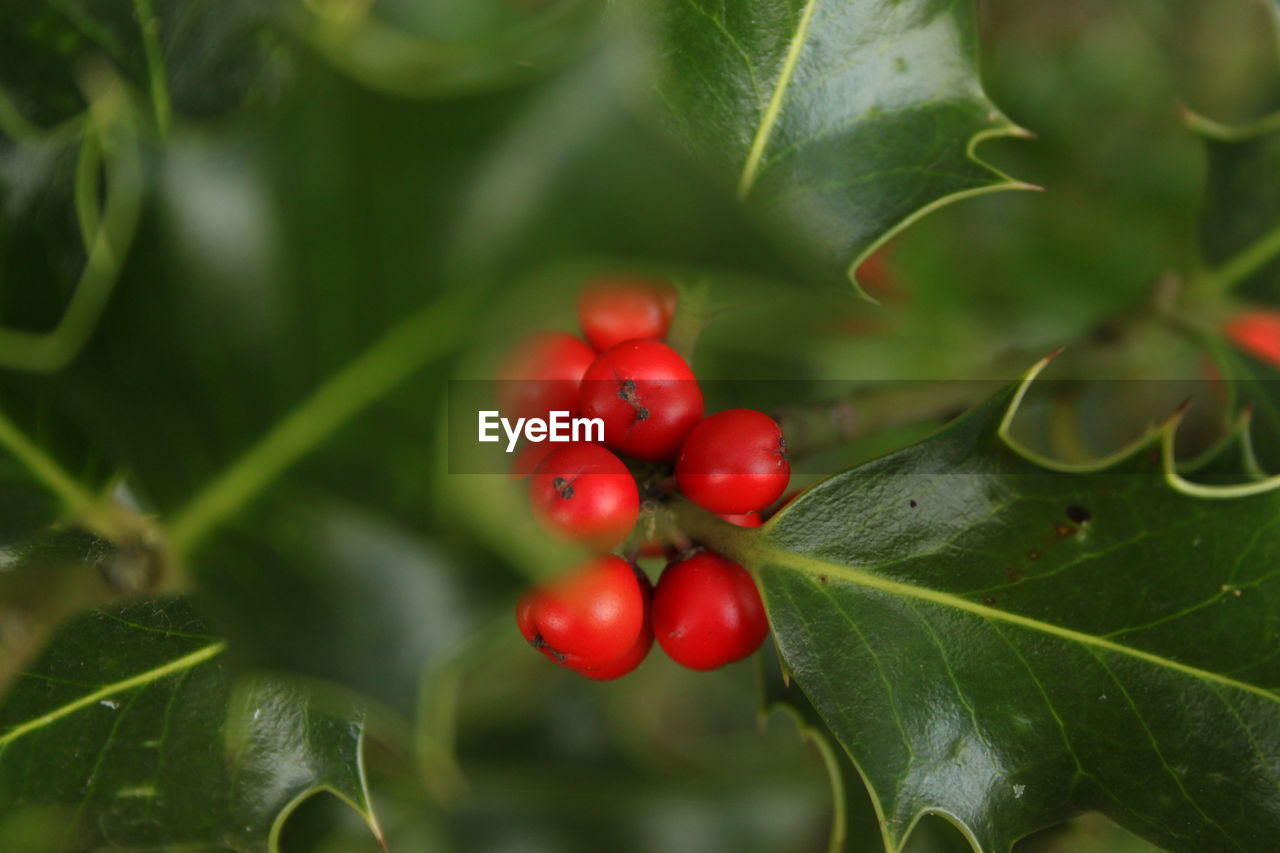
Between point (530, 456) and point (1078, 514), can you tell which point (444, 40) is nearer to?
point (530, 456)

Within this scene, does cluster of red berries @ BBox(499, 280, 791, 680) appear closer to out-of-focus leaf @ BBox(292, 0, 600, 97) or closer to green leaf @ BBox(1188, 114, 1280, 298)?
out-of-focus leaf @ BBox(292, 0, 600, 97)

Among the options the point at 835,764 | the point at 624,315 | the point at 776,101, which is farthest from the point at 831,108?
the point at 835,764

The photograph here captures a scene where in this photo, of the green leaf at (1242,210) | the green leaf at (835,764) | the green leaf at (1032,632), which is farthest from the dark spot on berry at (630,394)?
the green leaf at (1242,210)

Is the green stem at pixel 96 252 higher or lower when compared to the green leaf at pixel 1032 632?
higher

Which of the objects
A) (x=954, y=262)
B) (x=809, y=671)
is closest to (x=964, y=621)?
(x=809, y=671)

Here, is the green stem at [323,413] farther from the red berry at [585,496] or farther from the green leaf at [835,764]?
the green leaf at [835,764]

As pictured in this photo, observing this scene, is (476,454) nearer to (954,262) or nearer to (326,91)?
(326,91)
